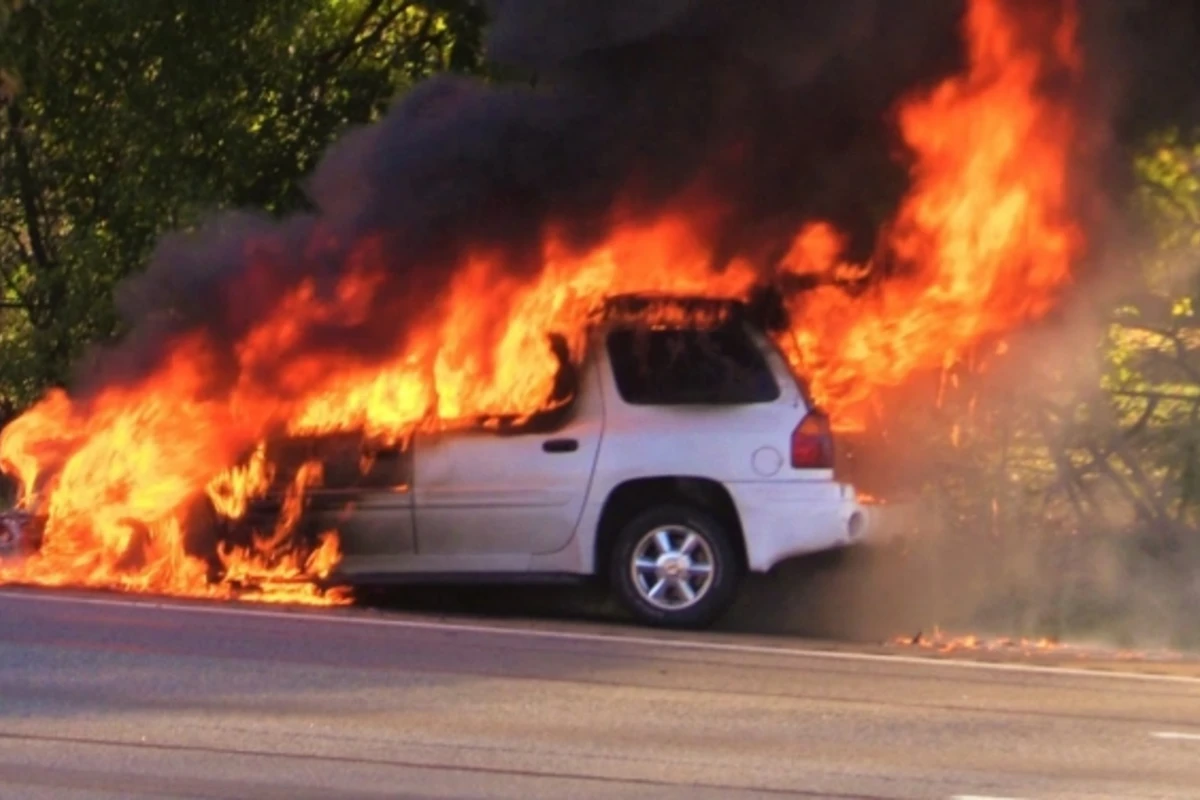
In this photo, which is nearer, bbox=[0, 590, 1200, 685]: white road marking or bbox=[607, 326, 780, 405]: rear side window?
bbox=[0, 590, 1200, 685]: white road marking

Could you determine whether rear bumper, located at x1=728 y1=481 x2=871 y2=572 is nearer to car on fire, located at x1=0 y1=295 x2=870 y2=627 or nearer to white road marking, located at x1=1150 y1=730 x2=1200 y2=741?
car on fire, located at x1=0 y1=295 x2=870 y2=627

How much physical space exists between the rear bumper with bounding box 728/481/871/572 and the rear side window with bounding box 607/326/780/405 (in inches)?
19.5

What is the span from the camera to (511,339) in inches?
424

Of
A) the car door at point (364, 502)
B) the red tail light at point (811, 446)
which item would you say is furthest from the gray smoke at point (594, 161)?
the red tail light at point (811, 446)

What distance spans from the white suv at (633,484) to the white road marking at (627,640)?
43cm

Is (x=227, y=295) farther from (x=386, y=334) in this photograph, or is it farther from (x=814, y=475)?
(x=814, y=475)

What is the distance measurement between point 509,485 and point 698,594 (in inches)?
44.4

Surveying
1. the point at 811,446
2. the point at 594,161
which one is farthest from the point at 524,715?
the point at 594,161

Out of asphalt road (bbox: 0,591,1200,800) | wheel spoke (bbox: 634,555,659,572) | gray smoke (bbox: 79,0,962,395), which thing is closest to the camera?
asphalt road (bbox: 0,591,1200,800)

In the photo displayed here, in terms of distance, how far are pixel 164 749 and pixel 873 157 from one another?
19.8 ft

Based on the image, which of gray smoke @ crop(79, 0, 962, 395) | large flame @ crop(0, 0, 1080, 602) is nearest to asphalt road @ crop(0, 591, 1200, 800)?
large flame @ crop(0, 0, 1080, 602)

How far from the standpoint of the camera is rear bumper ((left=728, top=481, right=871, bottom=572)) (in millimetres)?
10086

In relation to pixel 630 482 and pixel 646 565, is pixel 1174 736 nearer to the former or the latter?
pixel 646 565

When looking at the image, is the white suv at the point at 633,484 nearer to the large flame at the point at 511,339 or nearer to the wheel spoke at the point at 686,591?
the wheel spoke at the point at 686,591
